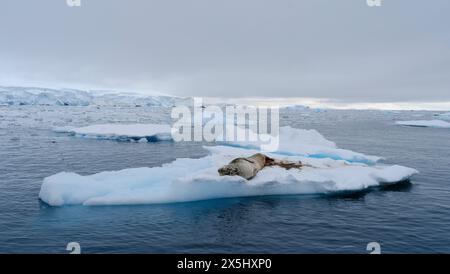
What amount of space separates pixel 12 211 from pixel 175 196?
528cm

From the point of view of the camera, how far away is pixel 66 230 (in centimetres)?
1057

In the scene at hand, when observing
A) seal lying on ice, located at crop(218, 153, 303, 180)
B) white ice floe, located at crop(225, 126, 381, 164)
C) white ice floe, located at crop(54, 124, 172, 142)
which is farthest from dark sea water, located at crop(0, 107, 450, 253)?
white ice floe, located at crop(54, 124, 172, 142)

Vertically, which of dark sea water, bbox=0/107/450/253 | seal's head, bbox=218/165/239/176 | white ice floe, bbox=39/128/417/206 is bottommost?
dark sea water, bbox=0/107/450/253

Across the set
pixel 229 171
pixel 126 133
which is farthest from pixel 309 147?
pixel 126 133

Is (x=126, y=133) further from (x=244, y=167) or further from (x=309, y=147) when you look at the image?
(x=244, y=167)

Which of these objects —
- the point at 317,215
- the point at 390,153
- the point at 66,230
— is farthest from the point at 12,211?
the point at 390,153

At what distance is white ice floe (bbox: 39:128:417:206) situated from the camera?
42.7ft

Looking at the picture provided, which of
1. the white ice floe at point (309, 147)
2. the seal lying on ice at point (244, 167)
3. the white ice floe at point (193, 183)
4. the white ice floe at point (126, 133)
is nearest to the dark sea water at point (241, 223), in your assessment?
the white ice floe at point (193, 183)

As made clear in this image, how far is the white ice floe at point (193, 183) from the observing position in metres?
13.0

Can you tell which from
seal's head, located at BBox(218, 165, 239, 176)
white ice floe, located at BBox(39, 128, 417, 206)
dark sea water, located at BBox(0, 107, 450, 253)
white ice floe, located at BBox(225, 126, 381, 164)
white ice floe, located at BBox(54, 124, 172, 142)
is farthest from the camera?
white ice floe, located at BBox(54, 124, 172, 142)

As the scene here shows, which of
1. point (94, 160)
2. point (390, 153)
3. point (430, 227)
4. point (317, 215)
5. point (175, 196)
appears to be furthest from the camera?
point (390, 153)

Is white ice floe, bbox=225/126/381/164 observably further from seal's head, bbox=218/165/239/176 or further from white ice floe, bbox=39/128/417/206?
seal's head, bbox=218/165/239/176

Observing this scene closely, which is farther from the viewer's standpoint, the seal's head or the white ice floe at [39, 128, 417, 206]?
the seal's head
